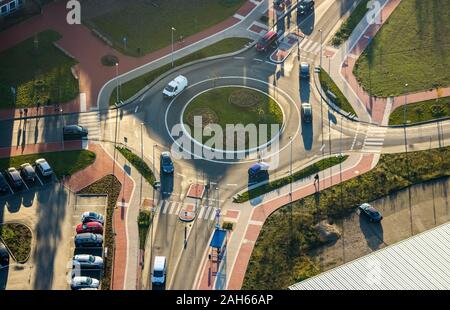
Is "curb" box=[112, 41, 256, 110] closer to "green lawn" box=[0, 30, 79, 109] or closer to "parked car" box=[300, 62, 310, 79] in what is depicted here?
"green lawn" box=[0, 30, 79, 109]

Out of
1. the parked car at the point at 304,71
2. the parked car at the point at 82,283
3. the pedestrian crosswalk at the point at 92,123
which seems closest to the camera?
the parked car at the point at 82,283

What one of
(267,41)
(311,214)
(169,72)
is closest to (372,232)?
(311,214)

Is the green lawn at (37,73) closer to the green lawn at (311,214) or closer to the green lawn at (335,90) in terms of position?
the green lawn at (335,90)

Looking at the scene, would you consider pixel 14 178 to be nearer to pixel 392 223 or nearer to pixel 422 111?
pixel 392 223

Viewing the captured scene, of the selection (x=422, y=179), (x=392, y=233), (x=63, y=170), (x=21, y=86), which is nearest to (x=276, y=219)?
(x=392, y=233)

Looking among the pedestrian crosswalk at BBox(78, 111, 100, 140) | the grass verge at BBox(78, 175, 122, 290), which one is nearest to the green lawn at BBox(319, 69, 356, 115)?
the pedestrian crosswalk at BBox(78, 111, 100, 140)

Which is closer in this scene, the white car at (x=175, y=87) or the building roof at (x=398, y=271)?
the building roof at (x=398, y=271)

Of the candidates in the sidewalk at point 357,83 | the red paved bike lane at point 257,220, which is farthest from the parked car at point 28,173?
the sidewalk at point 357,83
